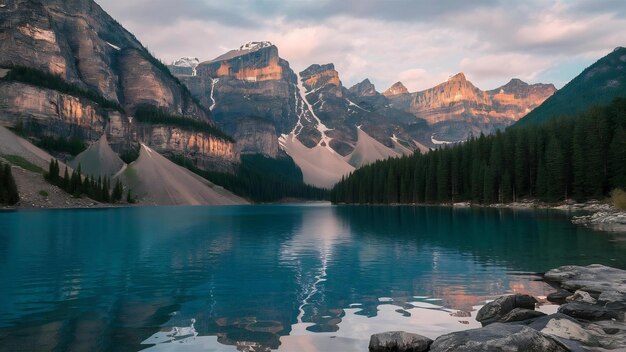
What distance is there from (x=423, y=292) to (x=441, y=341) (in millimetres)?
10163

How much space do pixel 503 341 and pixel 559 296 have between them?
11.4 metres

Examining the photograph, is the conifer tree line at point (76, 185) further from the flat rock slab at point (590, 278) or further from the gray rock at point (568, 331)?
the gray rock at point (568, 331)

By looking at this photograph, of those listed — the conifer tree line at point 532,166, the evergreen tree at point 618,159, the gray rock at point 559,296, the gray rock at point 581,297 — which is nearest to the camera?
the gray rock at point 581,297

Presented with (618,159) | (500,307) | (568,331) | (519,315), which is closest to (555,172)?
(618,159)

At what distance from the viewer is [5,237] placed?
49219 mm

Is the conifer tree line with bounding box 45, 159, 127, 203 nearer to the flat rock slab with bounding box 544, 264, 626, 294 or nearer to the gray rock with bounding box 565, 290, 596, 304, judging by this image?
the flat rock slab with bounding box 544, 264, 626, 294

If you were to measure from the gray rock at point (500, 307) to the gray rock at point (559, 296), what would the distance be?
268 centimetres

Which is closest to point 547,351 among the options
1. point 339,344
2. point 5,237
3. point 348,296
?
point 339,344

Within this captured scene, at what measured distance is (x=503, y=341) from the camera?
446 inches

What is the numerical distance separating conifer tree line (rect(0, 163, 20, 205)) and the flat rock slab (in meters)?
138

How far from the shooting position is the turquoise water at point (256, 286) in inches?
614

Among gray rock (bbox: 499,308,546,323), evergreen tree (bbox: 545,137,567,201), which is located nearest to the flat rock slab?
gray rock (bbox: 499,308,546,323)

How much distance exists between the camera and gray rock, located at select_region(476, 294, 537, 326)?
55.6 ft

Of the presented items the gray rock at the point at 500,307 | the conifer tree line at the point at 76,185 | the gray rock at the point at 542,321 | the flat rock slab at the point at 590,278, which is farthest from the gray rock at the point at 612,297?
the conifer tree line at the point at 76,185
